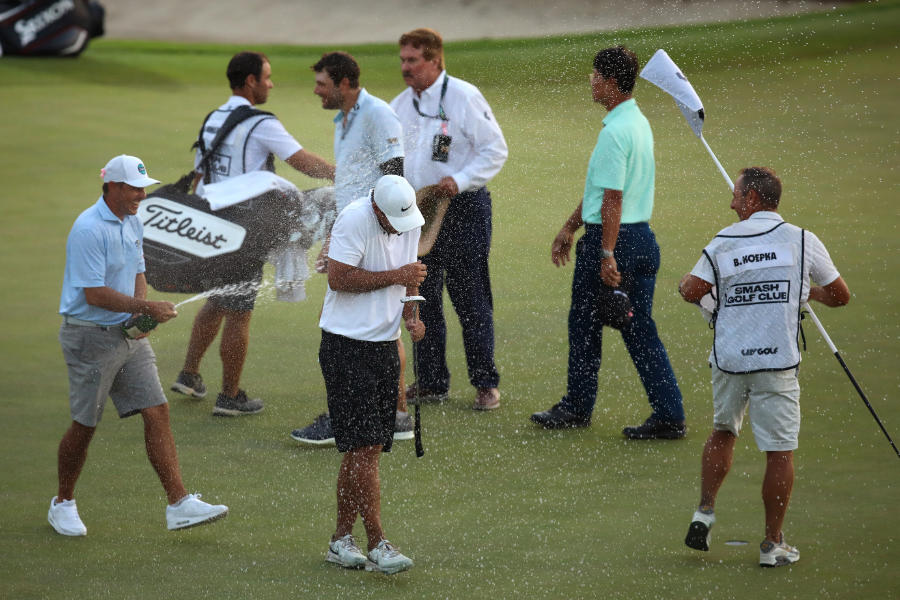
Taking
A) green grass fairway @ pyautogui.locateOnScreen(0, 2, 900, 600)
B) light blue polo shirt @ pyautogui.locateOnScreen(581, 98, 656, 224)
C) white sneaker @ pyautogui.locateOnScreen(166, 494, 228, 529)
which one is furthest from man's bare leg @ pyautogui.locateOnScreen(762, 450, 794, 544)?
white sneaker @ pyautogui.locateOnScreen(166, 494, 228, 529)

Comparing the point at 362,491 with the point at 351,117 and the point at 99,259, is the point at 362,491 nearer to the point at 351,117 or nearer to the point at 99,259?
the point at 99,259

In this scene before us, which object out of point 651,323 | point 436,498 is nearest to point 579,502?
point 436,498

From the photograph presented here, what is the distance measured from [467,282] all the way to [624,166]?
3.76ft

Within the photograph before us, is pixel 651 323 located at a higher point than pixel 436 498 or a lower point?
higher

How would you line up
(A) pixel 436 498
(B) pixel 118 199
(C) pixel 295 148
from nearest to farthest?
(B) pixel 118 199, (A) pixel 436 498, (C) pixel 295 148

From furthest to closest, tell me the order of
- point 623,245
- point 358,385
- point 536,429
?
point 536,429 < point 623,245 < point 358,385

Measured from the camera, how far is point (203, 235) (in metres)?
5.91

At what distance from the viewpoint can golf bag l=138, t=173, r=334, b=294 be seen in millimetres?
5910

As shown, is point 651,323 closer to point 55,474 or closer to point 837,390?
point 837,390

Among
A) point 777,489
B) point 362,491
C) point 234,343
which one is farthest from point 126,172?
point 777,489

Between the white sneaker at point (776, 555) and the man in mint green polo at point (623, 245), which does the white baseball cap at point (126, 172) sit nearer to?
the man in mint green polo at point (623, 245)

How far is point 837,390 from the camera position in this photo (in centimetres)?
645

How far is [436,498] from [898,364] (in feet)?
9.96

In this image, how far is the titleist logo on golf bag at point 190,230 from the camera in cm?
590
